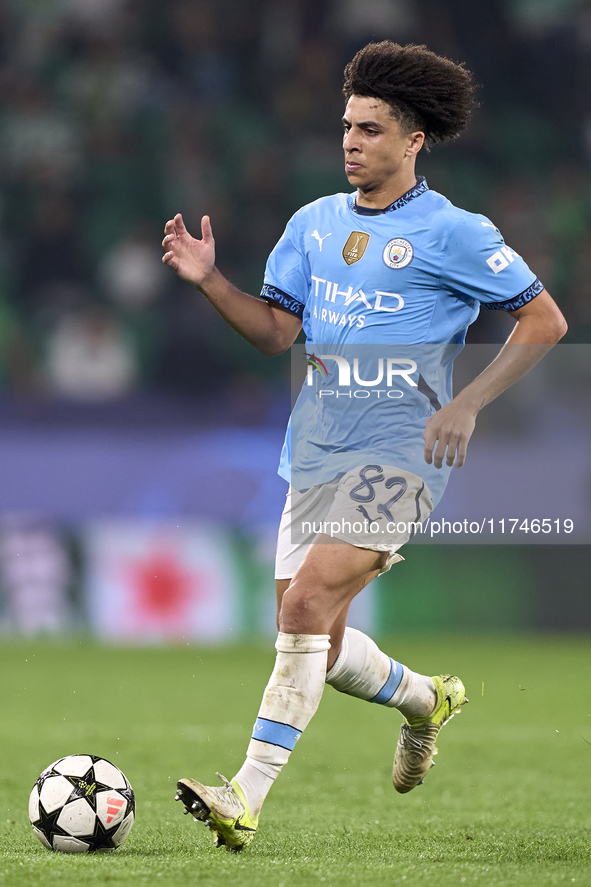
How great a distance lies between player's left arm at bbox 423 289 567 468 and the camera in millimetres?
3643

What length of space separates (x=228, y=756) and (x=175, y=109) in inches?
331

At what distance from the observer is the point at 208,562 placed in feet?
32.2

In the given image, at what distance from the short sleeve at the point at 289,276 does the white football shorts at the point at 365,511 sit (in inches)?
25.9

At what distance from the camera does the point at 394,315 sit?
12.8 ft

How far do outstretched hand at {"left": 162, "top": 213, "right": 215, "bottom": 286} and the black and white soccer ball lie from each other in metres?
1.54

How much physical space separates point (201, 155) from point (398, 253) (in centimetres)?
879

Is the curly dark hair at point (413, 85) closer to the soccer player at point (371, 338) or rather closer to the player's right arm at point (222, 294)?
the soccer player at point (371, 338)

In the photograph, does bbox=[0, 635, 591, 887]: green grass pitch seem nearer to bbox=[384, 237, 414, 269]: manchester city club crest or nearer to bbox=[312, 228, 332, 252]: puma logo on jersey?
bbox=[384, 237, 414, 269]: manchester city club crest

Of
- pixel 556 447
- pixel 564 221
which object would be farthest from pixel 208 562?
pixel 564 221

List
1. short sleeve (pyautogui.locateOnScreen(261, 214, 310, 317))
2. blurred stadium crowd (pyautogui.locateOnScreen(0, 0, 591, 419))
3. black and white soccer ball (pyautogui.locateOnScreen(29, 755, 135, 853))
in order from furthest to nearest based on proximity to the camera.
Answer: blurred stadium crowd (pyautogui.locateOnScreen(0, 0, 591, 419)) → short sleeve (pyautogui.locateOnScreen(261, 214, 310, 317)) → black and white soccer ball (pyautogui.locateOnScreen(29, 755, 135, 853))

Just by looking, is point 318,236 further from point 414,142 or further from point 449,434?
point 449,434

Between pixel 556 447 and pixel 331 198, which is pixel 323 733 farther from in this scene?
pixel 556 447

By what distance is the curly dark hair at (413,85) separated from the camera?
154 inches

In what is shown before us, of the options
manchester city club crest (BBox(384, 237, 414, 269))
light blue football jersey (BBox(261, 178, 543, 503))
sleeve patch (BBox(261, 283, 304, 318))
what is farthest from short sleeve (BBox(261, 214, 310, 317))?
manchester city club crest (BBox(384, 237, 414, 269))
